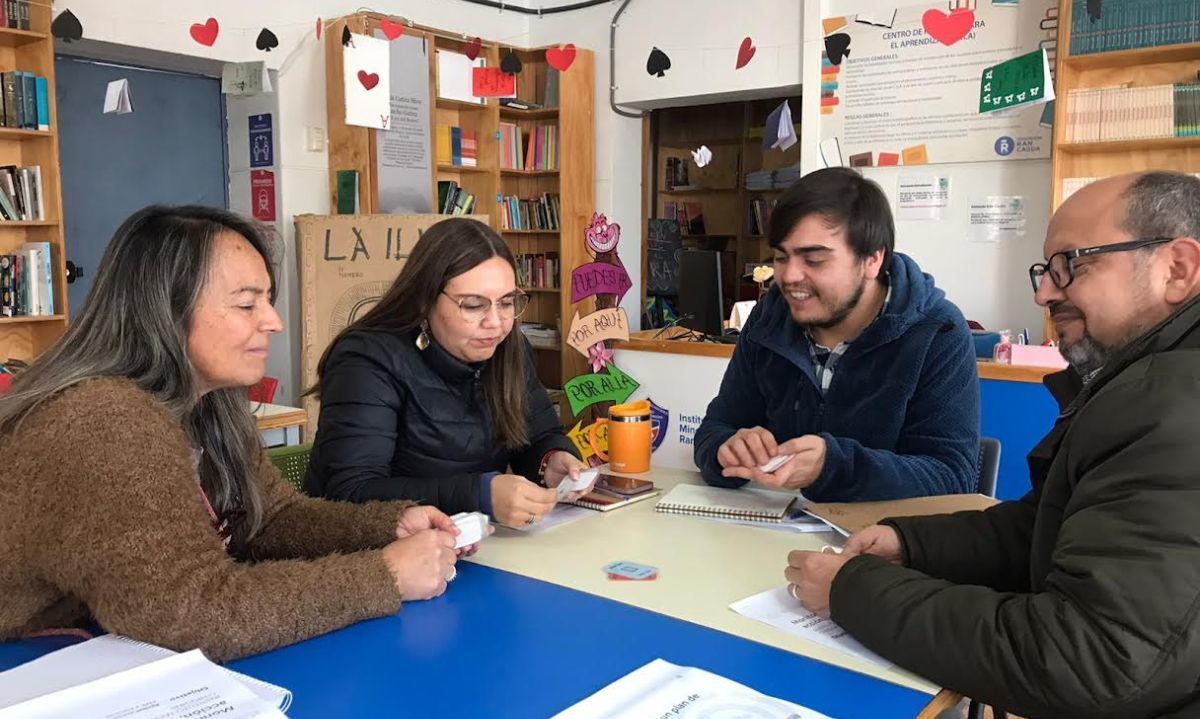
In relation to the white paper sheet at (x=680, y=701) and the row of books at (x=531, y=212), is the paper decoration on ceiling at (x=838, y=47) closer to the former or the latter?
the row of books at (x=531, y=212)

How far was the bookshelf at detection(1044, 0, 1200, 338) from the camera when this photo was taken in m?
3.89

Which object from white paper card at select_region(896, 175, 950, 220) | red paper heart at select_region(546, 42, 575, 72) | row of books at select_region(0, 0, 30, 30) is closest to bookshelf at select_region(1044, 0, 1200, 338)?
white paper card at select_region(896, 175, 950, 220)

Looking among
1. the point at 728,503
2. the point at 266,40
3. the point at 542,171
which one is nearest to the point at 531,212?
the point at 542,171

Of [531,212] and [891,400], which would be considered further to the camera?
[531,212]

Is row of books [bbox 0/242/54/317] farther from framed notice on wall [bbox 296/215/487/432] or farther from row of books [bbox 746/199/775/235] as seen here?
row of books [bbox 746/199/775/235]

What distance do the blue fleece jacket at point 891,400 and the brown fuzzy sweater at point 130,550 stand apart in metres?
0.98

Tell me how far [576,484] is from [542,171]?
4880mm

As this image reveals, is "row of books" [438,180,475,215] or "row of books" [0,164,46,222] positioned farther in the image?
"row of books" [438,180,475,215]

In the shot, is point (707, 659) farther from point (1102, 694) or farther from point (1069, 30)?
point (1069, 30)

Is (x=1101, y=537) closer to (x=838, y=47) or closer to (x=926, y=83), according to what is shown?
(x=926, y=83)

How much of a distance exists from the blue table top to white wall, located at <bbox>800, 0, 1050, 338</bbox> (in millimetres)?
3881

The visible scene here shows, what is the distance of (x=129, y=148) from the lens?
4.88 metres

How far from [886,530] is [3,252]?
4.39 metres

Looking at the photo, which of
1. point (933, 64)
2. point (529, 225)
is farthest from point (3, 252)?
point (933, 64)
